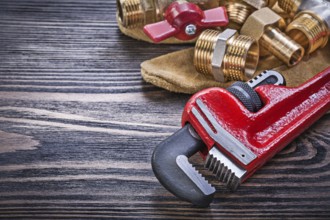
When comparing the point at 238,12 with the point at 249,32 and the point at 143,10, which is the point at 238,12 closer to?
the point at 249,32

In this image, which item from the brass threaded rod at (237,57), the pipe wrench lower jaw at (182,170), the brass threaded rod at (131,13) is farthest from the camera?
the brass threaded rod at (131,13)

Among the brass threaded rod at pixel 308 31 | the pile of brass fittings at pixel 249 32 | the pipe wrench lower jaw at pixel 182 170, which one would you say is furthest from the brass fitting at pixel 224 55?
the pipe wrench lower jaw at pixel 182 170

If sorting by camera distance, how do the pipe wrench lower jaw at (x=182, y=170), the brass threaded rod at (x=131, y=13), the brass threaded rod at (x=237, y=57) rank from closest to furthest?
the pipe wrench lower jaw at (x=182, y=170)
the brass threaded rod at (x=237, y=57)
the brass threaded rod at (x=131, y=13)

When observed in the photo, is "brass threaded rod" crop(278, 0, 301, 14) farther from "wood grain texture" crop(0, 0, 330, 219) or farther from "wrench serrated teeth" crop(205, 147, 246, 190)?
"wrench serrated teeth" crop(205, 147, 246, 190)

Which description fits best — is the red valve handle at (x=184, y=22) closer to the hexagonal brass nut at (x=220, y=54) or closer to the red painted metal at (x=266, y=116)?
the hexagonal brass nut at (x=220, y=54)

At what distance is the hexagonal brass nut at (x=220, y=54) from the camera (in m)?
1.02

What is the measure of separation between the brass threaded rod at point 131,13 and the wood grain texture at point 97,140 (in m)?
0.05

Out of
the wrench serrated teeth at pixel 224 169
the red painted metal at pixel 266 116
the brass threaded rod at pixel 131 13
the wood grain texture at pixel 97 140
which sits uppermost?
the brass threaded rod at pixel 131 13

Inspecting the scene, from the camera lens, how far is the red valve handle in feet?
3.52

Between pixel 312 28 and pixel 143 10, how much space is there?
0.36 meters

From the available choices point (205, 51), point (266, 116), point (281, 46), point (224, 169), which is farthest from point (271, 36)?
point (224, 169)

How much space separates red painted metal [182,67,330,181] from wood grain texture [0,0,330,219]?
5cm

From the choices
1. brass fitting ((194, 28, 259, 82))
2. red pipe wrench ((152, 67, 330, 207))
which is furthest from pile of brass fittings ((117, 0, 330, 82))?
red pipe wrench ((152, 67, 330, 207))

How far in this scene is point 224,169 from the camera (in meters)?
0.81
